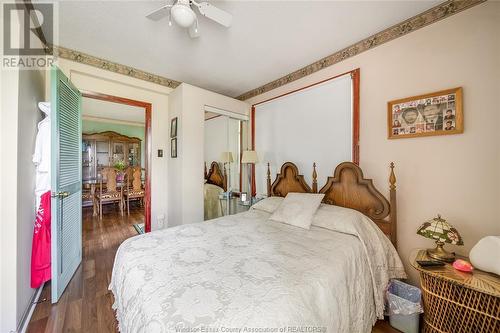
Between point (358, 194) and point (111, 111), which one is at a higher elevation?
point (111, 111)

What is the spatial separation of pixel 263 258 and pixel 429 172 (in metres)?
1.66

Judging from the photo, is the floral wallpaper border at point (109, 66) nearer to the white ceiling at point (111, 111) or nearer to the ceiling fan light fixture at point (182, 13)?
the white ceiling at point (111, 111)

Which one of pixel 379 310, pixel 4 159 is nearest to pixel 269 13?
pixel 4 159

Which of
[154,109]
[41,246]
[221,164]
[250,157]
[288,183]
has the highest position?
[154,109]

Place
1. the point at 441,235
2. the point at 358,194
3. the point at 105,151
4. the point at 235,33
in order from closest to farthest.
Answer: the point at 441,235, the point at 235,33, the point at 358,194, the point at 105,151

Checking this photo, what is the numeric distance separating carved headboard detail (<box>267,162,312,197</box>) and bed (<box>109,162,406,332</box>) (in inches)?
22.0

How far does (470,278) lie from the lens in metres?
1.24

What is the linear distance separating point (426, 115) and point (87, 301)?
11.5 feet

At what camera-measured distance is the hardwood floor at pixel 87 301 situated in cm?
157

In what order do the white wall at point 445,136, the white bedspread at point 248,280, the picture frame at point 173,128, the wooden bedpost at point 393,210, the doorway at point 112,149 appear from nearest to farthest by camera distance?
the white bedspread at point 248,280
the white wall at point 445,136
the wooden bedpost at point 393,210
the picture frame at point 173,128
the doorway at point 112,149

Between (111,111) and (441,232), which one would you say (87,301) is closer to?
(441,232)

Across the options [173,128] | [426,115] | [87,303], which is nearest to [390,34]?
[426,115]

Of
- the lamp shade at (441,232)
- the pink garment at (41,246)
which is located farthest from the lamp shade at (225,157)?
the lamp shade at (441,232)

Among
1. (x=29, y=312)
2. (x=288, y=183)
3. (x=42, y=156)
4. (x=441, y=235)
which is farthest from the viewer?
(x=288, y=183)
